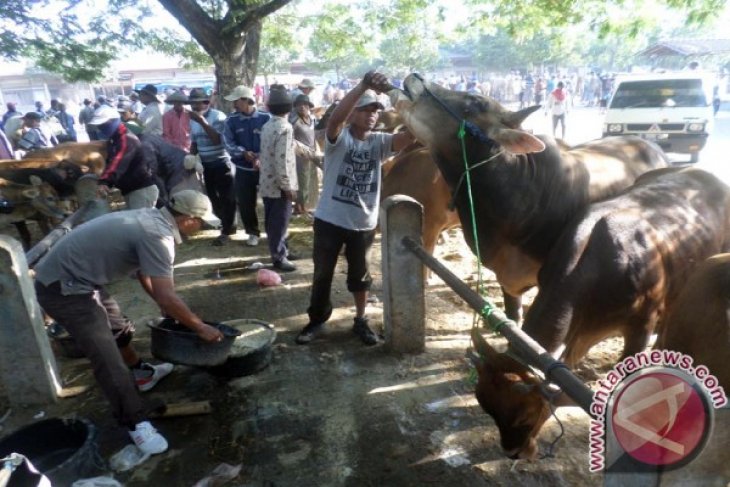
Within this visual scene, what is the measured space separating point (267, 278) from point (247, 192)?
156 centimetres

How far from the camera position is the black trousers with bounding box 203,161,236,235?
295 inches

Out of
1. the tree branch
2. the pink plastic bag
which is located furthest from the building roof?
the pink plastic bag

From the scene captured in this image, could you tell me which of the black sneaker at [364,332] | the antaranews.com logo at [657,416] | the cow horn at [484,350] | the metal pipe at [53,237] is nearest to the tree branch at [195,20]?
the metal pipe at [53,237]

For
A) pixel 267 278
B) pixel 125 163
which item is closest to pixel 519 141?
pixel 267 278

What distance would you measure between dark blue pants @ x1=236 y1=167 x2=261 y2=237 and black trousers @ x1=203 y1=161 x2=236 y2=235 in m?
0.47

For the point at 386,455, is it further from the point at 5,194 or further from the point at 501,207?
the point at 5,194

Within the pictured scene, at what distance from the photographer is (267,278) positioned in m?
6.09

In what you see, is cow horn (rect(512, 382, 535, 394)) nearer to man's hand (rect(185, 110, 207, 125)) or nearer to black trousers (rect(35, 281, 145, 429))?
black trousers (rect(35, 281, 145, 429))

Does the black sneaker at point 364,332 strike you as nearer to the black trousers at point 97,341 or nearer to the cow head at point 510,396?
the black trousers at point 97,341

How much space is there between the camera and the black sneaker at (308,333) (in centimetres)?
469

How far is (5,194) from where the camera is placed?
697 centimetres

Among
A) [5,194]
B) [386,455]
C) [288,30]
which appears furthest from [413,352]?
[288,30]

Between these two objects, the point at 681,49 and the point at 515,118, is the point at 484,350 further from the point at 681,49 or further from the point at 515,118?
the point at 681,49

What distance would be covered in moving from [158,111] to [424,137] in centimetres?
787
